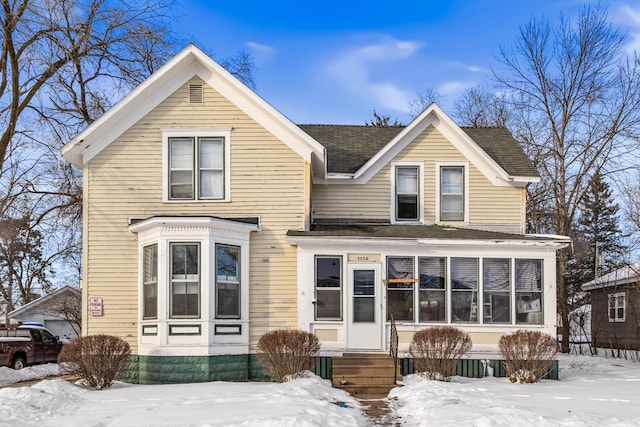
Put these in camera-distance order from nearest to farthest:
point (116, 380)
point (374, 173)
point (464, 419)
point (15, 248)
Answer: point (464, 419) < point (116, 380) < point (374, 173) < point (15, 248)

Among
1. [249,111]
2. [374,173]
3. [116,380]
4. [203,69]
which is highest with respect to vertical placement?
[203,69]

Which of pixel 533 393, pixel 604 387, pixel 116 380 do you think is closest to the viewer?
pixel 533 393

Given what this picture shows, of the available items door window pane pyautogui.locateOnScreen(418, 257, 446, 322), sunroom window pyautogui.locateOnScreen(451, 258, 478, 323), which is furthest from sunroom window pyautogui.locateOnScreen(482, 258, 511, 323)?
door window pane pyautogui.locateOnScreen(418, 257, 446, 322)

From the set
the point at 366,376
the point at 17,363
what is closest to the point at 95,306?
the point at 366,376

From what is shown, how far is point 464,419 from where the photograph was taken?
32.2 feet

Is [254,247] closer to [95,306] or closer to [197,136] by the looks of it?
[197,136]

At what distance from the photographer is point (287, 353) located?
14.7m

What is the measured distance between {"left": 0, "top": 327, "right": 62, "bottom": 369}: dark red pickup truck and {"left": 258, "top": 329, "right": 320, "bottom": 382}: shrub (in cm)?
1289

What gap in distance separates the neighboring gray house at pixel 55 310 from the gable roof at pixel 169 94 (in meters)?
24.4

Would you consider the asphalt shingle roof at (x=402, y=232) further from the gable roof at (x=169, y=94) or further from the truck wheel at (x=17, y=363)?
the truck wheel at (x=17, y=363)

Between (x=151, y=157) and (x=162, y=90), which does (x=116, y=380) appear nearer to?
(x=151, y=157)

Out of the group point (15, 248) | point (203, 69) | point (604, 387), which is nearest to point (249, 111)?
point (203, 69)

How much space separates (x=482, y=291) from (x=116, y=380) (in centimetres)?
903

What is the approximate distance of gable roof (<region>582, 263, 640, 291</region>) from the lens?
27.2 meters
